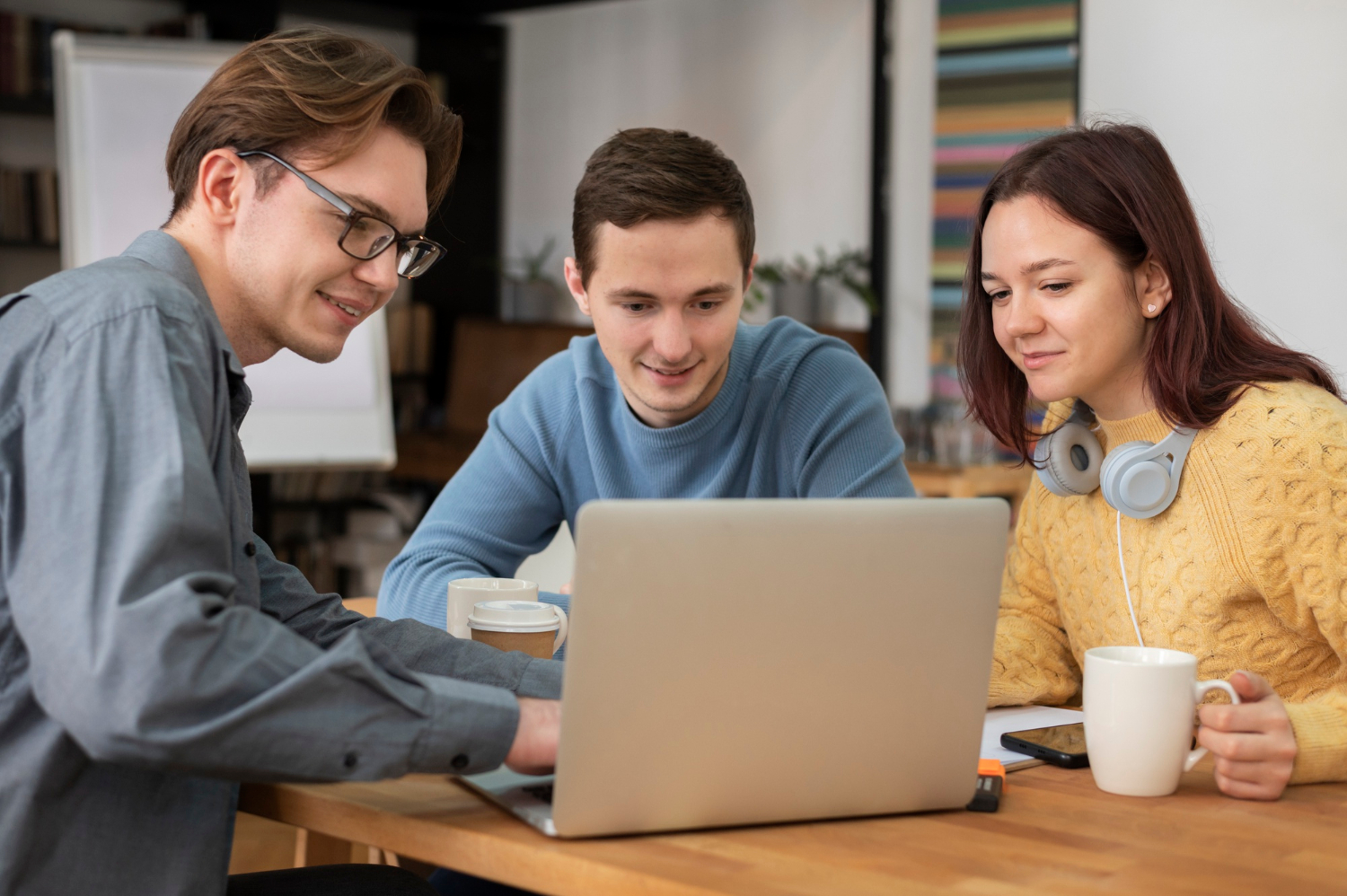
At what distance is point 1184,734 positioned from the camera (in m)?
1.07

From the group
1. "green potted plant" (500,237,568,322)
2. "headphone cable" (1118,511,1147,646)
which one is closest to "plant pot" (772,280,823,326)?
"green potted plant" (500,237,568,322)

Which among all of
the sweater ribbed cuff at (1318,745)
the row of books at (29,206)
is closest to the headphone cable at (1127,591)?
the sweater ribbed cuff at (1318,745)

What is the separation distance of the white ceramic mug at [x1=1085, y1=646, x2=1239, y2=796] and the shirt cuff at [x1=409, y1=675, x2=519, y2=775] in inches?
19.2

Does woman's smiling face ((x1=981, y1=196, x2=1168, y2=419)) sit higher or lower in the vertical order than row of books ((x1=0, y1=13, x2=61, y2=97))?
lower

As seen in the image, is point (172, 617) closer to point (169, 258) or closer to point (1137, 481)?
point (169, 258)

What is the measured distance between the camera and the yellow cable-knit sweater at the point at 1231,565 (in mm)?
1302

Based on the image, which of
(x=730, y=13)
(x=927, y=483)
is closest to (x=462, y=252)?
(x=730, y=13)

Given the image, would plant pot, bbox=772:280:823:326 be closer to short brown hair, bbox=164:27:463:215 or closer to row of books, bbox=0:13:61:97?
row of books, bbox=0:13:61:97

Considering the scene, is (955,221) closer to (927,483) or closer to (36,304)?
(927,483)

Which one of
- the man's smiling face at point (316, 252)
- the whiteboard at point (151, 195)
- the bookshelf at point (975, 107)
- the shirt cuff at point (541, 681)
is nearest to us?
the shirt cuff at point (541, 681)

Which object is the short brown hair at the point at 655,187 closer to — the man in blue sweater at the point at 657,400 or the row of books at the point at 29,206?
the man in blue sweater at the point at 657,400

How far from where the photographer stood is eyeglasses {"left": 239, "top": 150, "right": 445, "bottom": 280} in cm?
122

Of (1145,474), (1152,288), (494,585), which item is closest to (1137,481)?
(1145,474)

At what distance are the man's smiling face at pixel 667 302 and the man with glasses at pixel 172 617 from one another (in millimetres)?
474
